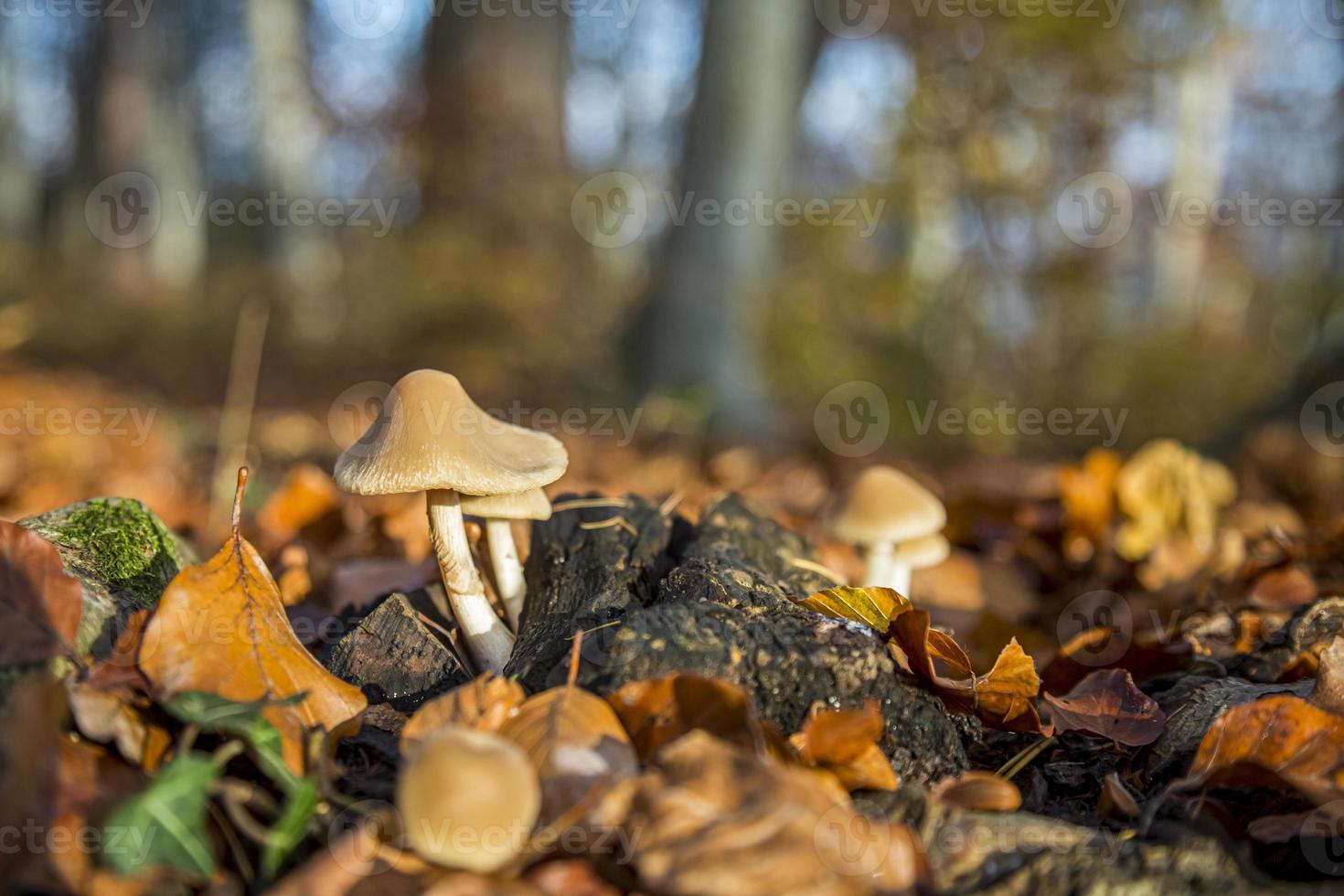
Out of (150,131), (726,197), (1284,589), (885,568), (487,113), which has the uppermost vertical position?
(487,113)

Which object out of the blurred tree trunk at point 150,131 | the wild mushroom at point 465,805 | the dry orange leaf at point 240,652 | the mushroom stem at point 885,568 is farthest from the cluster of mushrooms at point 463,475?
the blurred tree trunk at point 150,131

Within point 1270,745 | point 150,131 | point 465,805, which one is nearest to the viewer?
point 465,805

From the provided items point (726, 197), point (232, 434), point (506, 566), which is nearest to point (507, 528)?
point (506, 566)

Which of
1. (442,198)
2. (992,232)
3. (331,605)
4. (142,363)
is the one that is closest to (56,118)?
(142,363)

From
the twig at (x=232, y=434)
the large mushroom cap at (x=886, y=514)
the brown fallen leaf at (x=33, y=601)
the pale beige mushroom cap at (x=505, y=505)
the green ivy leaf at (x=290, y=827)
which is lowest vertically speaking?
the twig at (x=232, y=434)

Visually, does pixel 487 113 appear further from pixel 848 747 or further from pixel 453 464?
pixel 848 747

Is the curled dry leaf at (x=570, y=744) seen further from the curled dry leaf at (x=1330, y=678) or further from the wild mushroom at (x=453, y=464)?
the curled dry leaf at (x=1330, y=678)
